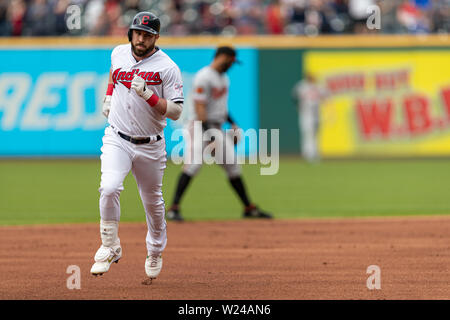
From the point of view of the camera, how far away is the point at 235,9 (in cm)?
2377

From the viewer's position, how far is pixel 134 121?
24.5ft

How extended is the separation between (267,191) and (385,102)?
27.0ft

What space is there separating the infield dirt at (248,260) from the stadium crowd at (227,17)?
12225 millimetres

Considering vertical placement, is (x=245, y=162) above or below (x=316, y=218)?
above

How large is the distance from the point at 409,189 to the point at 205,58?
8831 millimetres

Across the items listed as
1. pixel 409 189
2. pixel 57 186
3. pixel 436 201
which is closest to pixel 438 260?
pixel 436 201

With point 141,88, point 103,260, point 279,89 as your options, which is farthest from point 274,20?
point 103,260

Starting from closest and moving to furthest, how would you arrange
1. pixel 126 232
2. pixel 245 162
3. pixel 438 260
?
pixel 438 260, pixel 126 232, pixel 245 162

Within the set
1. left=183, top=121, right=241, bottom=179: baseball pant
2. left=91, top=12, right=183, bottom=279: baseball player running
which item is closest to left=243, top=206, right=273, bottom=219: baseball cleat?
left=183, top=121, right=241, bottom=179: baseball pant

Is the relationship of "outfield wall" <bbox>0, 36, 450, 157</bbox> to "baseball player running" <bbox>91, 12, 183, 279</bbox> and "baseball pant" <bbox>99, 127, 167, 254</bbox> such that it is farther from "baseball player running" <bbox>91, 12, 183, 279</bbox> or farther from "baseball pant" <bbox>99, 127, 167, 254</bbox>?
"baseball player running" <bbox>91, 12, 183, 279</bbox>

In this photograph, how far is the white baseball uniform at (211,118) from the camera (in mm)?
12086

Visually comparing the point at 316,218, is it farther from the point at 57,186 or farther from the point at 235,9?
the point at 235,9

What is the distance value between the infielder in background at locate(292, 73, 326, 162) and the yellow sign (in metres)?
0.71

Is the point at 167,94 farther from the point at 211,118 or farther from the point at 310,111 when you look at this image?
Result: the point at 310,111
